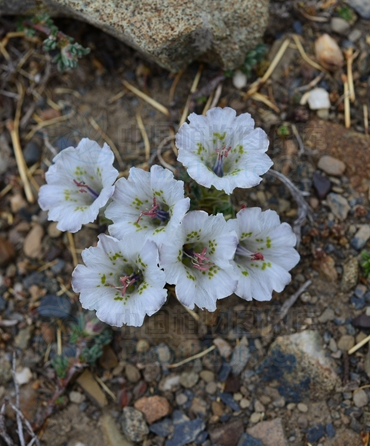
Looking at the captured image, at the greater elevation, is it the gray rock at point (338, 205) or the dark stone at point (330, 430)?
the gray rock at point (338, 205)

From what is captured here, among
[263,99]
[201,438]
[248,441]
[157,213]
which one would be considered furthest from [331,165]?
[201,438]

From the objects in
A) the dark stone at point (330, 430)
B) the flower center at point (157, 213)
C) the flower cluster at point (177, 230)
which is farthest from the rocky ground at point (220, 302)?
the flower center at point (157, 213)

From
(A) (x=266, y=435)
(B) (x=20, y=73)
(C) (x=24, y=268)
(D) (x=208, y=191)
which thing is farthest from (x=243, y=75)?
(A) (x=266, y=435)

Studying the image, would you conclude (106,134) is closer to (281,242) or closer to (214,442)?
(281,242)

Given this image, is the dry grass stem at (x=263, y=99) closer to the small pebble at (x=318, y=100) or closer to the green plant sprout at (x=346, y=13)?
the small pebble at (x=318, y=100)

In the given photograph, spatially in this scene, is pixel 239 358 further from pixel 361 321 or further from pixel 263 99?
pixel 263 99

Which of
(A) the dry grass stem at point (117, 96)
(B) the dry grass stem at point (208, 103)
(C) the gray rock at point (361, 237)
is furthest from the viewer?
(A) the dry grass stem at point (117, 96)
